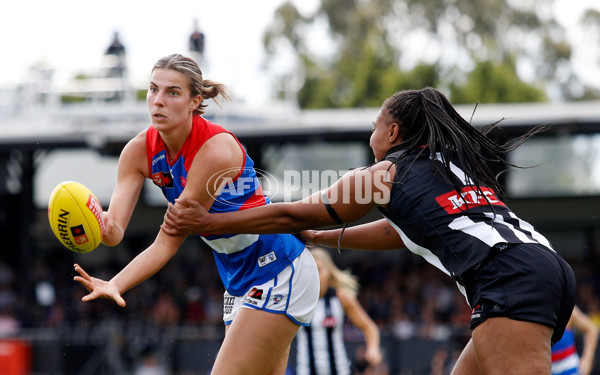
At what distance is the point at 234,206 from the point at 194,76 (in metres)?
0.73

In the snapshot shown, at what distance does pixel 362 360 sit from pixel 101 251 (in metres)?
10.8

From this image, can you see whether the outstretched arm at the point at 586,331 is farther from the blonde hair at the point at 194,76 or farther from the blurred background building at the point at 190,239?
the blonde hair at the point at 194,76

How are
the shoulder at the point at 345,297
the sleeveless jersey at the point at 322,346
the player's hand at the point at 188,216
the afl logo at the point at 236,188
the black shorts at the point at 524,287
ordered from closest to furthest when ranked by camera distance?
1. the black shorts at the point at 524,287
2. the player's hand at the point at 188,216
3. the afl logo at the point at 236,188
4. the sleeveless jersey at the point at 322,346
5. the shoulder at the point at 345,297

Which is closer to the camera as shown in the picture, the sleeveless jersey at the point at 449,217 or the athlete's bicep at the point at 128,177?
the sleeveless jersey at the point at 449,217

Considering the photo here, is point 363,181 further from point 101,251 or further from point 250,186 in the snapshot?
point 101,251

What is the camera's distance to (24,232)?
60.1 feet

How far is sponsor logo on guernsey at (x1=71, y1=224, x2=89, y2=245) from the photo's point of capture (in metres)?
4.16

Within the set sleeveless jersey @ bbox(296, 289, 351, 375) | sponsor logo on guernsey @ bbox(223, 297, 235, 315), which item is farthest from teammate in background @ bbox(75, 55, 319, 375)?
sleeveless jersey @ bbox(296, 289, 351, 375)

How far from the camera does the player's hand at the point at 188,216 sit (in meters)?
3.81

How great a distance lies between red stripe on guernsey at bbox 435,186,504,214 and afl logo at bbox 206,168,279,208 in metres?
1.16

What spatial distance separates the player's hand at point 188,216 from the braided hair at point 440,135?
973 millimetres

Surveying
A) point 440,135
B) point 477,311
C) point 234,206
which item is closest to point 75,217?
point 234,206

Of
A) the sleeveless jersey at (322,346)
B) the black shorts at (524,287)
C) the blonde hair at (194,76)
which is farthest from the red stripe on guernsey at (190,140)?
the sleeveless jersey at (322,346)

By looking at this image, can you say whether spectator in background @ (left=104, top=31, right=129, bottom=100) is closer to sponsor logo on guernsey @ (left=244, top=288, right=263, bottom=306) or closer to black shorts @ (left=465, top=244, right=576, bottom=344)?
sponsor logo on guernsey @ (left=244, top=288, right=263, bottom=306)
